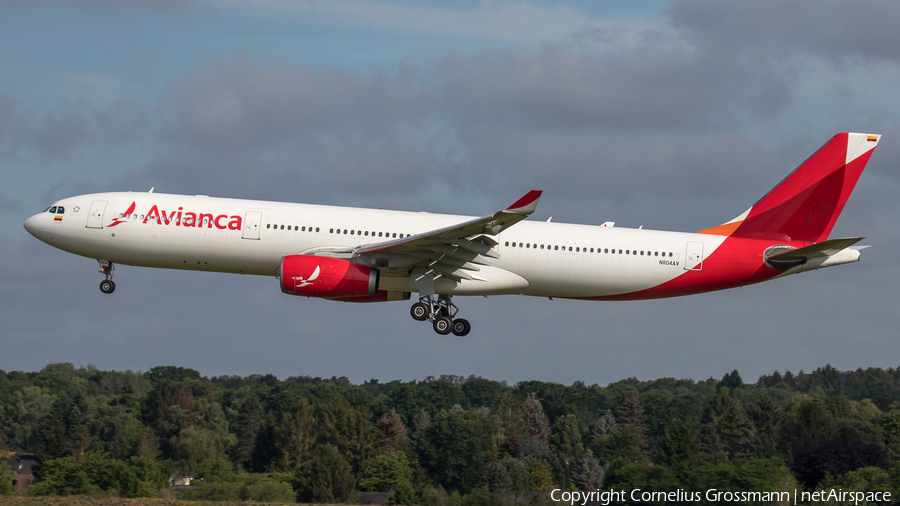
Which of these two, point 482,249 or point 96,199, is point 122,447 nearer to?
point 96,199

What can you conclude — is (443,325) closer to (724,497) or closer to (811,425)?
(724,497)

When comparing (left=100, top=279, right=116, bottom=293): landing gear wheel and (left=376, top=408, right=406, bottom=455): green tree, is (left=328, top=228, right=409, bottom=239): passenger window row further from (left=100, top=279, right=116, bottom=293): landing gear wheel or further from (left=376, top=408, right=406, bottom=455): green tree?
(left=376, top=408, right=406, bottom=455): green tree

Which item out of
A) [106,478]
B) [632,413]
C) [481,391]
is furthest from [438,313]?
[481,391]

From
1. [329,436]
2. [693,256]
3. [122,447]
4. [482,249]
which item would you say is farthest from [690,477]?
[122,447]

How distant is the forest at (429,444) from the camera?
228 feet

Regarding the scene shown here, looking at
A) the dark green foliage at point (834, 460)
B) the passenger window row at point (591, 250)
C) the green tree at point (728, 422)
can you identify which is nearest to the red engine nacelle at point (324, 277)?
the passenger window row at point (591, 250)

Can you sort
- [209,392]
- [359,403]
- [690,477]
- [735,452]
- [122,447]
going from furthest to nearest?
[359,403]
[209,392]
[735,452]
[122,447]
[690,477]

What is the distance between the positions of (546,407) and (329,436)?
58.2m

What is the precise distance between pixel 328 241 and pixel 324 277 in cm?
218

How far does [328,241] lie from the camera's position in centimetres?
3888

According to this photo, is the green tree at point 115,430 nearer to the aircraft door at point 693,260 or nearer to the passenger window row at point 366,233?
the passenger window row at point 366,233

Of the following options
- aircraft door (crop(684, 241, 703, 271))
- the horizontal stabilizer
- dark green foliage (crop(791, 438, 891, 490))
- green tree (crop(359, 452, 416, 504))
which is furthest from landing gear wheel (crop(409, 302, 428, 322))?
dark green foliage (crop(791, 438, 891, 490))

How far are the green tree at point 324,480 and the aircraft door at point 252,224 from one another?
139ft

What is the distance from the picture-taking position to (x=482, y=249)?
3781 cm
